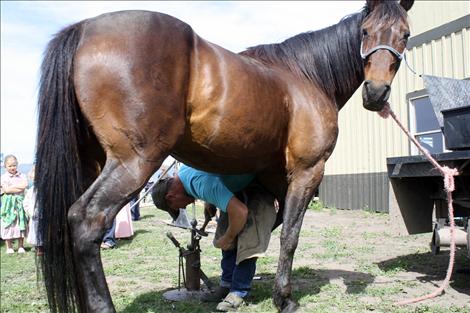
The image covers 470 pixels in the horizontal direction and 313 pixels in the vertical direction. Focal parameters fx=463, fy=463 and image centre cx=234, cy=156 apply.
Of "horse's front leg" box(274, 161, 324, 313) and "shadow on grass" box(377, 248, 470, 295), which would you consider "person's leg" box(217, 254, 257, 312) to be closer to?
"horse's front leg" box(274, 161, 324, 313)

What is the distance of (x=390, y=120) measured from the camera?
11.5 meters

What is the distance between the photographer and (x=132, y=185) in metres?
2.74

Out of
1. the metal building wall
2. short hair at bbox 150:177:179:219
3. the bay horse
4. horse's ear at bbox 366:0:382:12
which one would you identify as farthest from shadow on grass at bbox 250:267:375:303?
the metal building wall

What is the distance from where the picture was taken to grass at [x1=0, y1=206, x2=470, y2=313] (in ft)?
A: 13.0

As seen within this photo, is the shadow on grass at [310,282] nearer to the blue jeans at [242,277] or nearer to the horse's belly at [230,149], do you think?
the blue jeans at [242,277]

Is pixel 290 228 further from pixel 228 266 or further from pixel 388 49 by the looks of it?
pixel 388 49

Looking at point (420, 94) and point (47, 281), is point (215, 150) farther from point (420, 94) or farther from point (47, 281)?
point (420, 94)

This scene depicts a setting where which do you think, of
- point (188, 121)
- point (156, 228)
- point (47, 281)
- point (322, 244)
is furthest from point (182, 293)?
point (156, 228)

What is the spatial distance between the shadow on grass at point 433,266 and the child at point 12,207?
21.1 feet

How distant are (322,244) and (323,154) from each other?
415cm

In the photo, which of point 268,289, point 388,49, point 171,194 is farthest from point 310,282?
point 388,49

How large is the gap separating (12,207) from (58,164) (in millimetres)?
6776

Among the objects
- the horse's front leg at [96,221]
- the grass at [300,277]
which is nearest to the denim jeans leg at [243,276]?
the grass at [300,277]

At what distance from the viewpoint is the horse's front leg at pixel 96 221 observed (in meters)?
2.67
